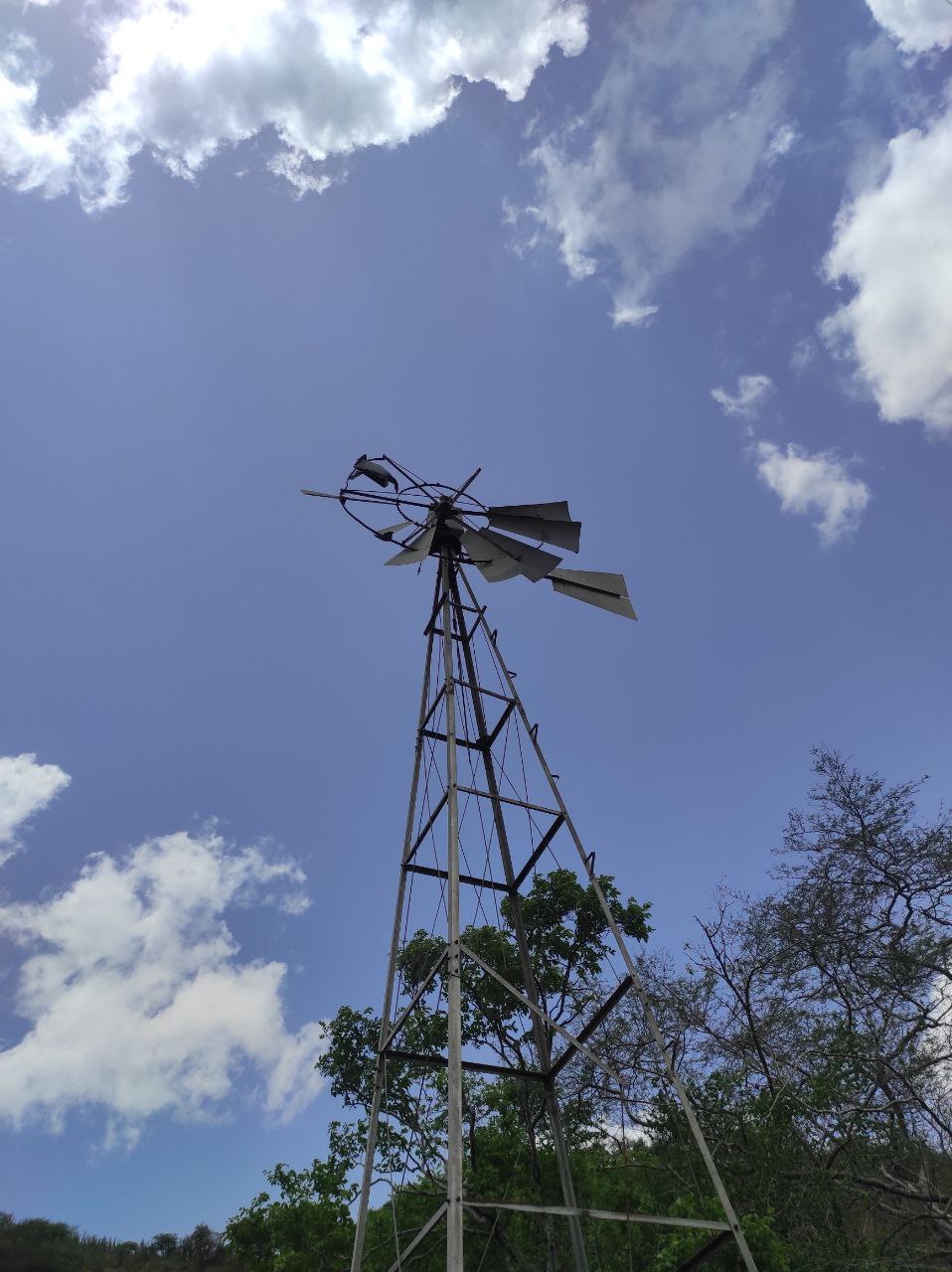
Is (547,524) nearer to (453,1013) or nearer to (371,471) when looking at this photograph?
(371,471)

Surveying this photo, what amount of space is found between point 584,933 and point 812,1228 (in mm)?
5487

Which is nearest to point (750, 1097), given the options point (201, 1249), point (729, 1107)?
point (729, 1107)

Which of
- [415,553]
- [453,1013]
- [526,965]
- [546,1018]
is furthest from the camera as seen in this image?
[415,553]

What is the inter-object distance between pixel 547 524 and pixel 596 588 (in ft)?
3.17

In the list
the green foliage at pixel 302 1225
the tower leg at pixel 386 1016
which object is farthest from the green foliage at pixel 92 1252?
the tower leg at pixel 386 1016

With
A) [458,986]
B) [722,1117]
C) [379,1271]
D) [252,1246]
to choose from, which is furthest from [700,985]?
[458,986]

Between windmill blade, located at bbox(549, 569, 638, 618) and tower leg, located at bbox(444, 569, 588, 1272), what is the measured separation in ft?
3.98

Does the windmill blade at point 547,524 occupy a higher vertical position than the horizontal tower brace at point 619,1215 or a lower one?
higher

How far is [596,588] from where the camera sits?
9258 mm

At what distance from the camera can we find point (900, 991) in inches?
589

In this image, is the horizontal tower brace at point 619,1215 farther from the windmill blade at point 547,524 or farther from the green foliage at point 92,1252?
the green foliage at point 92,1252

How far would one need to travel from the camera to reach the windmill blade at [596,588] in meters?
9.02

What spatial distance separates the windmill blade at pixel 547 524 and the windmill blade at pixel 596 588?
16.5 inches

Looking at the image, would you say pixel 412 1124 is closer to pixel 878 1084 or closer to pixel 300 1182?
pixel 300 1182
